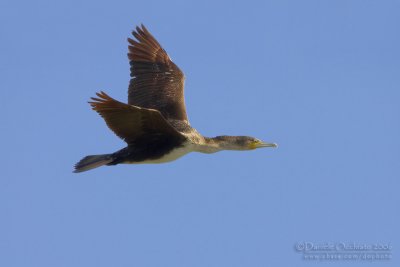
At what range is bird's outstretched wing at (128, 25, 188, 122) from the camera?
18.8 m

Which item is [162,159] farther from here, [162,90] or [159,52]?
[159,52]

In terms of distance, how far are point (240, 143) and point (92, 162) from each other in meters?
3.27

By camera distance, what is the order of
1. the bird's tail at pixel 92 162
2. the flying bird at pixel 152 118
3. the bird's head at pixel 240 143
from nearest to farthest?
the flying bird at pixel 152 118 → the bird's tail at pixel 92 162 → the bird's head at pixel 240 143

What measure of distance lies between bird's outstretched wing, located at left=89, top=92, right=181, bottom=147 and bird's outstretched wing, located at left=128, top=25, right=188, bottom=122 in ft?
8.17

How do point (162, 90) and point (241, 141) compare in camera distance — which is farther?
point (162, 90)

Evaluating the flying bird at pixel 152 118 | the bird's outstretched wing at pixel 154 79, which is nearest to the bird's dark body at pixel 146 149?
the flying bird at pixel 152 118

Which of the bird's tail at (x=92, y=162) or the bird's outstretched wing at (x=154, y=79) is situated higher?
the bird's outstretched wing at (x=154, y=79)

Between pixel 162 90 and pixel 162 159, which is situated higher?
pixel 162 90

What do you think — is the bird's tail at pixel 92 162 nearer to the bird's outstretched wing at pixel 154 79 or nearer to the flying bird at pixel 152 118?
the flying bird at pixel 152 118

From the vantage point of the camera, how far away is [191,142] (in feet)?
54.4

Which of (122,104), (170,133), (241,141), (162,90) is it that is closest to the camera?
(122,104)

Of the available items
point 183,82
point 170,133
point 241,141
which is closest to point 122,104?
point 170,133

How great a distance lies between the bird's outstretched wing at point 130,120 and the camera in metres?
14.7

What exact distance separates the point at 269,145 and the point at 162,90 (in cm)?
295
